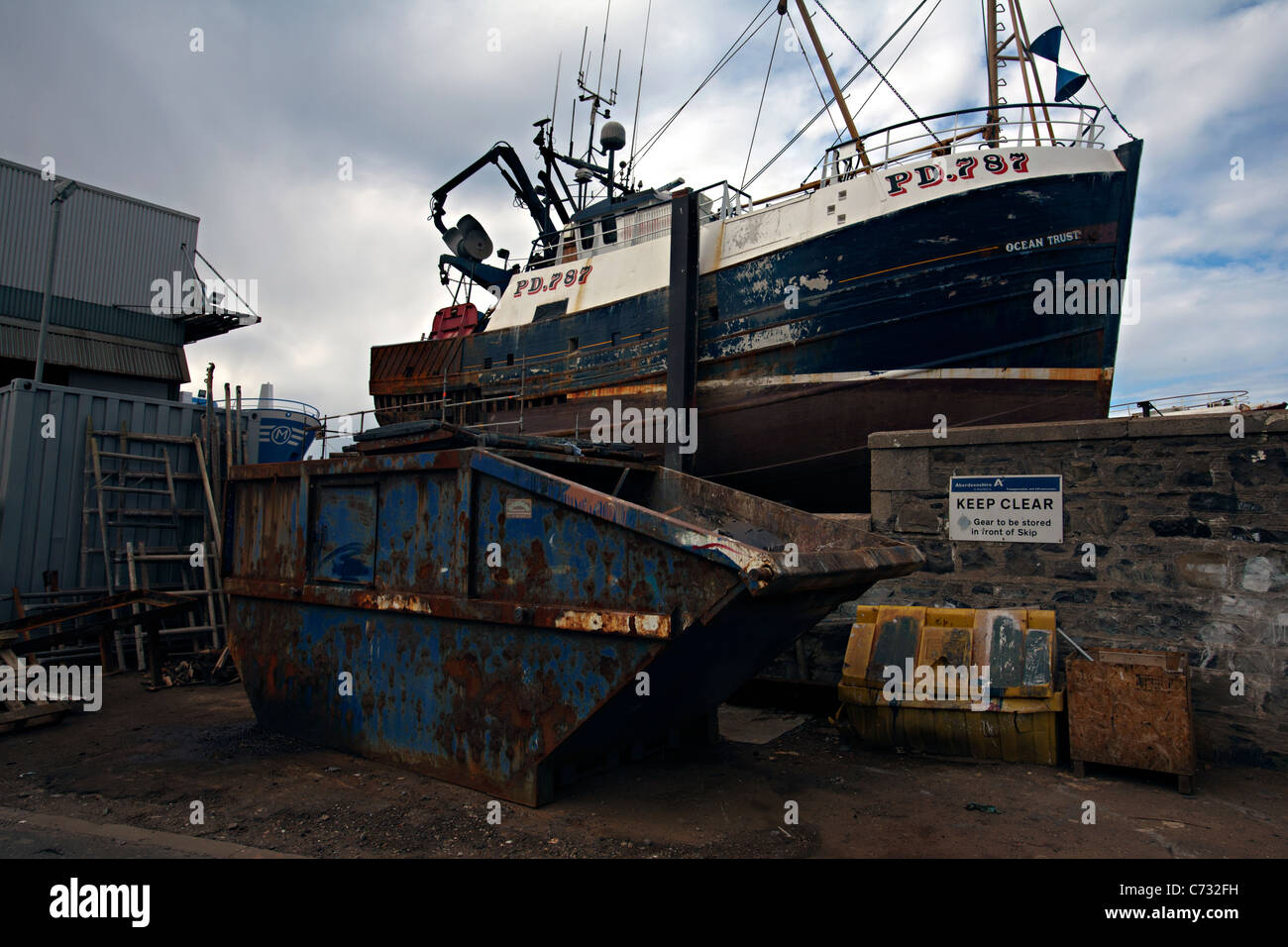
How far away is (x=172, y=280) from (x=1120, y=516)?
899 inches

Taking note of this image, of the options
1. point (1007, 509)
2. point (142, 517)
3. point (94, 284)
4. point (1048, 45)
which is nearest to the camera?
point (1007, 509)

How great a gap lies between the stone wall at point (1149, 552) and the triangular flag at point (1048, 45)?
7.09 m

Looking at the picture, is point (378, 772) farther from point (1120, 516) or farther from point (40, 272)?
point (40, 272)

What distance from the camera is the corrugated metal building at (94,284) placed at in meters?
17.1

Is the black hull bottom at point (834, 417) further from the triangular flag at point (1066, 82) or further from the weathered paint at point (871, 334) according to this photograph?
the triangular flag at point (1066, 82)

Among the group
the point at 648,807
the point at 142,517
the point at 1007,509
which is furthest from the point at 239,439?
the point at 1007,509

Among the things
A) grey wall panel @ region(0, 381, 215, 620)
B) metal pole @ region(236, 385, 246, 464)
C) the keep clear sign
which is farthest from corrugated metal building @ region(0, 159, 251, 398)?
the keep clear sign

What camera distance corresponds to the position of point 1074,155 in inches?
379

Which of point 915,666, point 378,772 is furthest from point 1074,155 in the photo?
point 378,772

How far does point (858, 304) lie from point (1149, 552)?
6.08 metres

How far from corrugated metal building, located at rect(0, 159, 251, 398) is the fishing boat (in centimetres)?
1174

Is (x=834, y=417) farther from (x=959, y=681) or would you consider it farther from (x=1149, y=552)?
(x=959, y=681)

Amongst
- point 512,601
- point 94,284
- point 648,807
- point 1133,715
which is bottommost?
point 648,807

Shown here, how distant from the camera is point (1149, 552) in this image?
5.41 meters
